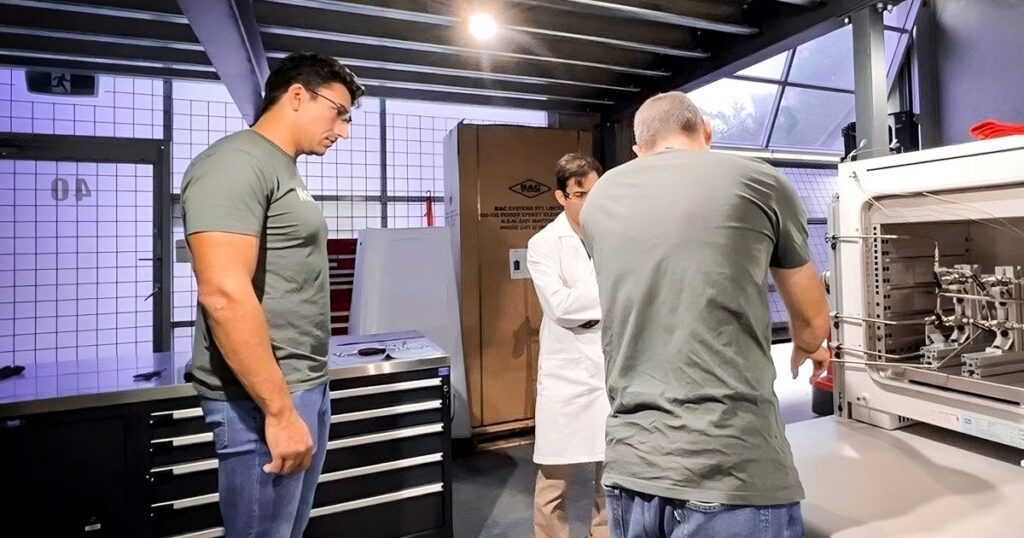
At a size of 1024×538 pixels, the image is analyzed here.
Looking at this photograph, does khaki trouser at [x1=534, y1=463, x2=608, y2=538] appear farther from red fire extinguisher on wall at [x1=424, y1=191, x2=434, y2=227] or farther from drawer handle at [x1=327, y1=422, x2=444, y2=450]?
red fire extinguisher on wall at [x1=424, y1=191, x2=434, y2=227]

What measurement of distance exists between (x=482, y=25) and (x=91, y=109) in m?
2.41

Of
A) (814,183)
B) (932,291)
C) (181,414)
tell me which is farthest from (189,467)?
(814,183)

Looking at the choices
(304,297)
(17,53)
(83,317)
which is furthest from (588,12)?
(83,317)

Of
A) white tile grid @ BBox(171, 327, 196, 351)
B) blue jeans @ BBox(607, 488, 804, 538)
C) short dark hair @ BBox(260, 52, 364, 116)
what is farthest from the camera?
white tile grid @ BBox(171, 327, 196, 351)

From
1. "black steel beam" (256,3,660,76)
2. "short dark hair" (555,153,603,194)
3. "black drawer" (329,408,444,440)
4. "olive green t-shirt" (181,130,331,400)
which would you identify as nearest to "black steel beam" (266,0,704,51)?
"black steel beam" (256,3,660,76)

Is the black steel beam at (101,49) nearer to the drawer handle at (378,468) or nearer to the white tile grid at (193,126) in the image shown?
the white tile grid at (193,126)

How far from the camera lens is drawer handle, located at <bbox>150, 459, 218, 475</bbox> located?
1.65 metres

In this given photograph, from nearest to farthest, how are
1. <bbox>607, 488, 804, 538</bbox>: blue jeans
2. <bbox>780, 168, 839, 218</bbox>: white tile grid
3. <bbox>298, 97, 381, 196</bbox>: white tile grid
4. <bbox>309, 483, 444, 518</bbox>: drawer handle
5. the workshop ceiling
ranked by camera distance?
<bbox>607, 488, 804, 538</bbox>: blue jeans → <bbox>309, 483, 444, 518</bbox>: drawer handle → the workshop ceiling → <bbox>298, 97, 381, 196</bbox>: white tile grid → <bbox>780, 168, 839, 218</bbox>: white tile grid

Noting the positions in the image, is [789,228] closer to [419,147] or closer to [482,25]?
[482,25]

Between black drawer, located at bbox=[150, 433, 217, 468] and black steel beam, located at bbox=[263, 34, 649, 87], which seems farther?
black steel beam, located at bbox=[263, 34, 649, 87]

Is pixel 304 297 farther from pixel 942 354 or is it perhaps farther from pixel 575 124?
pixel 575 124

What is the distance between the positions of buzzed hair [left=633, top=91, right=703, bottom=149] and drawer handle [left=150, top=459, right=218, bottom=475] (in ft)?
5.20

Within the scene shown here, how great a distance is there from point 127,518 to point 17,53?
218 cm

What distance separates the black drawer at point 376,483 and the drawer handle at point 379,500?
13 millimetres
